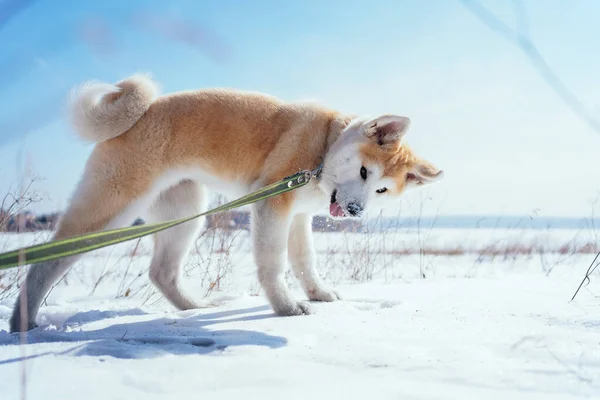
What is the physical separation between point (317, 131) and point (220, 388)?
2.16m

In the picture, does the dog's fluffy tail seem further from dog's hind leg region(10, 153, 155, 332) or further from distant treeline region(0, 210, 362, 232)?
distant treeline region(0, 210, 362, 232)

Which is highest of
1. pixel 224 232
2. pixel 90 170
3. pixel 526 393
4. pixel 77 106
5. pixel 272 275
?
pixel 77 106

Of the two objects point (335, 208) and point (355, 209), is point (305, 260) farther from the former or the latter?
point (355, 209)

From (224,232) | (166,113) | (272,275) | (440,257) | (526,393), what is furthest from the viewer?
(440,257)

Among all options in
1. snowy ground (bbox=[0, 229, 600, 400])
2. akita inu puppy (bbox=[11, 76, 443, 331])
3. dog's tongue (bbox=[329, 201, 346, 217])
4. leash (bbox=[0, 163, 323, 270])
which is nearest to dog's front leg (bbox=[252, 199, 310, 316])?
akita inu puppy (bbox=[11, 76, 443, 331])

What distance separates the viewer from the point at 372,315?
9.47ft

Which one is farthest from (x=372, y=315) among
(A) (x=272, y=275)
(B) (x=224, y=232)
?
(B) (x=224, y=232)

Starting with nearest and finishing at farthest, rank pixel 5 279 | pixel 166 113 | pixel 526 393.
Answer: pixel 526 393 < pixel 166 113 < pixel 5 279

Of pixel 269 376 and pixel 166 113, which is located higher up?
pixel 166 113

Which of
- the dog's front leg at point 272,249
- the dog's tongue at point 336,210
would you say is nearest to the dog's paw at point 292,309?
the dog's front leg at point 272,249

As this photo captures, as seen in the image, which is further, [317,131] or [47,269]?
[317,131]

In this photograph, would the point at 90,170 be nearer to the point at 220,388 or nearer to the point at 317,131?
the point at 317,131

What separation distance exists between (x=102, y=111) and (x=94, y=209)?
2.24 ft

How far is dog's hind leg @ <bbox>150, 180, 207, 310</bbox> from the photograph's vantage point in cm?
365
